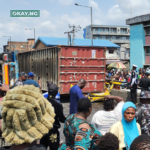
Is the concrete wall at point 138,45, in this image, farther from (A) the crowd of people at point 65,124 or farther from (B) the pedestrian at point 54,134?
(B) the pedestrian at point 54,134

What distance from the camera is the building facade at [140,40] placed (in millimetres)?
30562

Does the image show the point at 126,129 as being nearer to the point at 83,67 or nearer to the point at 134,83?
the point at 134,83

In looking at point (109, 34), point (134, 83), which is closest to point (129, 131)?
point (134, 83)

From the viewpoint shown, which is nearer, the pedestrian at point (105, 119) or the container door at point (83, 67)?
the pedestrian at point (105, 119)

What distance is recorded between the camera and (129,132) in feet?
10.4

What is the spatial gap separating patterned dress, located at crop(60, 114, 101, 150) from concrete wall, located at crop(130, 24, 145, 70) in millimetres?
29607

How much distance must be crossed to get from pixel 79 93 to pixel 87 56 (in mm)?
6839

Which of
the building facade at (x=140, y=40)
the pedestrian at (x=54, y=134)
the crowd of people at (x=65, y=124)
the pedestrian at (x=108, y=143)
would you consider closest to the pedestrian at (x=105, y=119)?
the crowd of people at (x=65, y=124)

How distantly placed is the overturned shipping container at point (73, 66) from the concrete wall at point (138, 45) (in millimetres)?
19901

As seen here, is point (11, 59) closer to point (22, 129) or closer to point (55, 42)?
Result: point (22, 129)

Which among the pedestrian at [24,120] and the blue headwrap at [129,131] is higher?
the pedestrian at [24,120]

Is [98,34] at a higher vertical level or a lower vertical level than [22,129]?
higher

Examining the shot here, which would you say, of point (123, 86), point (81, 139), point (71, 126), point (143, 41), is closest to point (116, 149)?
point (81, 139)

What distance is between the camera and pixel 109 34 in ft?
247
